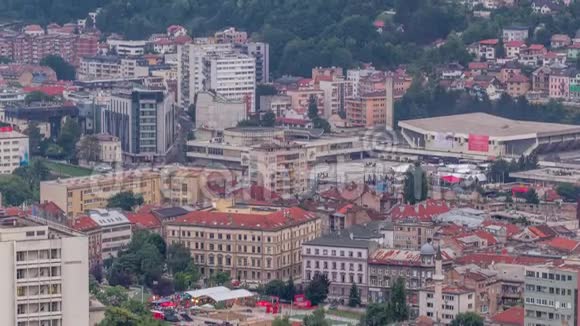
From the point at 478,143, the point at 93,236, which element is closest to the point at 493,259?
the point at 93,236

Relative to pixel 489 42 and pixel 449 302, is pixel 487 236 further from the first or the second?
pixel 489 42

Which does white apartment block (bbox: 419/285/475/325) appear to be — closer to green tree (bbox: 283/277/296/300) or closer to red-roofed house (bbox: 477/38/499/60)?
green tree (bbox: 283/277/296/300)

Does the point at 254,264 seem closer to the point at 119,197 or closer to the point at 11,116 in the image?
the point at 119,197

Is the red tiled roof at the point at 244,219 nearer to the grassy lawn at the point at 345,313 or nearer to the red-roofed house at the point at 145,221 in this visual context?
the red-roofed house at the point at 145,221

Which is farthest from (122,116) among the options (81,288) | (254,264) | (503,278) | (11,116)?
(81,288)

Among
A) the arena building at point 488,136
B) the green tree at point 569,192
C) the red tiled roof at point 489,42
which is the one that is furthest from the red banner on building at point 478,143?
the red tiled roof at point 489,42

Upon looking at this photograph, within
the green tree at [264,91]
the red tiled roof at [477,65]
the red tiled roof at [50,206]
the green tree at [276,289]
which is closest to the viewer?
the green tree at [276,289]
